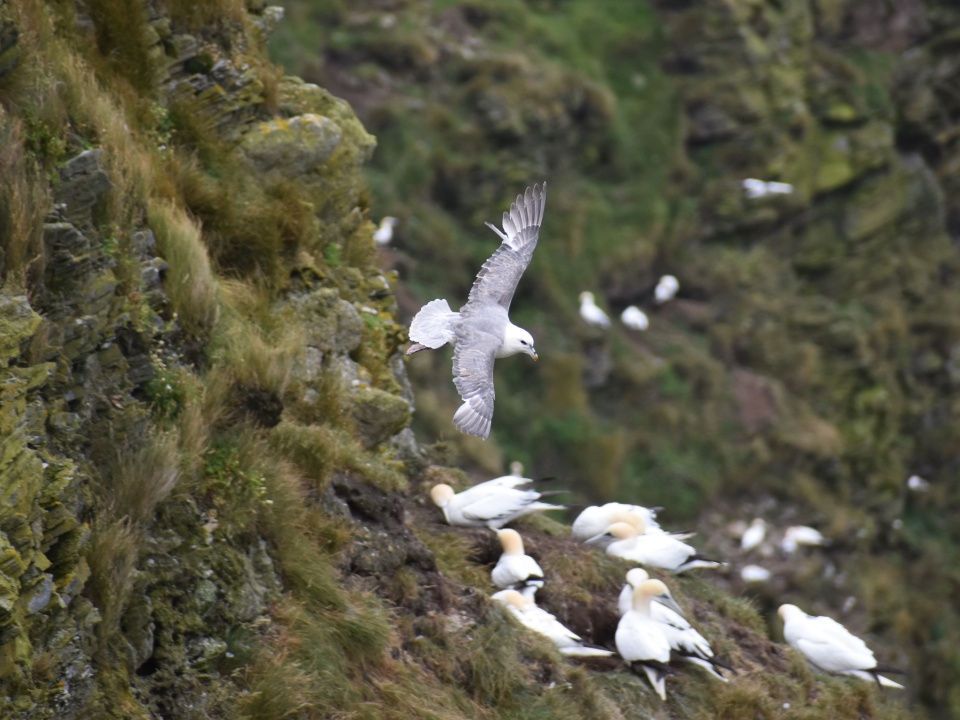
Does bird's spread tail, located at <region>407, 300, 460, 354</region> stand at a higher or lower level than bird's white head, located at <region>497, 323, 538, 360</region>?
higher

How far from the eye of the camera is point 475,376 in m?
6.62

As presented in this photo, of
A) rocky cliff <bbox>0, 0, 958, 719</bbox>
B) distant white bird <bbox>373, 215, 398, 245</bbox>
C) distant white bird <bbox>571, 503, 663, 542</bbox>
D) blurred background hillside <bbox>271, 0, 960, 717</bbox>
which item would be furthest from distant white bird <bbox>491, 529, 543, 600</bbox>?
distant white bird <bbox>373, 215, 398, 245</bbox>

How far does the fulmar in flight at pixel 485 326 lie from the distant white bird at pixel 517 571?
909 millimetres

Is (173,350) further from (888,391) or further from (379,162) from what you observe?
(888,391)

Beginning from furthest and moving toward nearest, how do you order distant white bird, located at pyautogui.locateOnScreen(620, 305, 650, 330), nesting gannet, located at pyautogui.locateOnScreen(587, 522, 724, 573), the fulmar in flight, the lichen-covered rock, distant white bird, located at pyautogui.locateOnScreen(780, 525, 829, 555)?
distant white bird, located at pyautogui.locateOnScreen(620, 305, 650, 330) < distant white bird, located at pyautogui.locateOnScreen(780, 525, 829, 555) < nesting gannet, located at pyautogui.locateOnScreen(587, 522, 724, 573) < the lichen-covered rock < the fulmar in flight

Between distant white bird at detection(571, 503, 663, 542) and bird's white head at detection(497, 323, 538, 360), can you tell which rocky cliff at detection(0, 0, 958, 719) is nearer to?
distant white bird at detection(571, 503, 663, 542)

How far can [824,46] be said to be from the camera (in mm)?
26641

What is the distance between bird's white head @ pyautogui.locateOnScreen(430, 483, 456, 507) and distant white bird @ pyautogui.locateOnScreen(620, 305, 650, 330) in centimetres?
1414

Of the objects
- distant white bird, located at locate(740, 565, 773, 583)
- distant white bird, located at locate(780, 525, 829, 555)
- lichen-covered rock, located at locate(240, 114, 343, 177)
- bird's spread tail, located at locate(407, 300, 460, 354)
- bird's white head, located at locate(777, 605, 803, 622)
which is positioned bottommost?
distant white bird, located at locate(780, 525, 829, 555)

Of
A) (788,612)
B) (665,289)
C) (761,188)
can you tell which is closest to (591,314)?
(665,289)

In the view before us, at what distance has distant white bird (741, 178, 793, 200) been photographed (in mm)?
23859

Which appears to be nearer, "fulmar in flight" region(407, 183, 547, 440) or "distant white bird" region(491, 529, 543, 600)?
"fulmar in flight" region(407, 183, 547, 440)

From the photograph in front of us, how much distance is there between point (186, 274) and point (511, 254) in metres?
2.43

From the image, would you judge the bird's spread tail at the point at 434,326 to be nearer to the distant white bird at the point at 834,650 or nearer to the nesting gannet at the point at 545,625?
the nesting gannet at the point at 545,625
